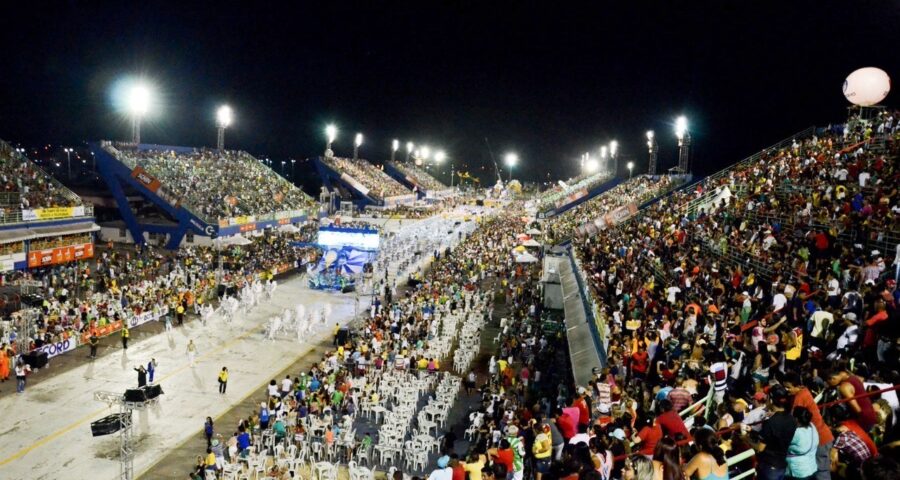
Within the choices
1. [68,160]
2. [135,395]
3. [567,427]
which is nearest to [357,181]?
[68,160]

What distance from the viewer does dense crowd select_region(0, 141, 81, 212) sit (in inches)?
1145

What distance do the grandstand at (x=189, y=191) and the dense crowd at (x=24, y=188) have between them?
637 centimetres

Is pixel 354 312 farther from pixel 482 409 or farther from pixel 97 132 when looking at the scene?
pixel 97 132

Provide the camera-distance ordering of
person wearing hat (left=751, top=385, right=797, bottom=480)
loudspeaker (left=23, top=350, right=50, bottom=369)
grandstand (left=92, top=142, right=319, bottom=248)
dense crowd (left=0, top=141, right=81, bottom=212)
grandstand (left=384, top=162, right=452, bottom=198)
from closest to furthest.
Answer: person wearing hat (left=751, top=385, right=797, bottom=480), loudspeaker (left=23, top=350, right=50, bottom=369), dense crowd (left=0, top=141, right=81, bottom=212), grandstand (left=92, top=142, right=319, bottom=248), grandstand (left=384, top=162, right=452, bottom=198)

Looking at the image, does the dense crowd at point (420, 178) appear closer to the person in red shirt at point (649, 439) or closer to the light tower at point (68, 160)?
the light tower at point (68, 160)

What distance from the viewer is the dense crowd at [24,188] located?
29.1 m

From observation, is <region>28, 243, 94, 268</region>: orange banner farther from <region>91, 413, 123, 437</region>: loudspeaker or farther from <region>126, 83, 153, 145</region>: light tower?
<region>91, 413, 123, 437</region>: loudspeaker

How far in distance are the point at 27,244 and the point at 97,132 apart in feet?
229

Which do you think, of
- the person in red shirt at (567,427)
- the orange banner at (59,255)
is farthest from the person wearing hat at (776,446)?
the orange banner at (59,255)

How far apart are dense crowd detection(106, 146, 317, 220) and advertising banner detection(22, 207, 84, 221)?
7.71 m

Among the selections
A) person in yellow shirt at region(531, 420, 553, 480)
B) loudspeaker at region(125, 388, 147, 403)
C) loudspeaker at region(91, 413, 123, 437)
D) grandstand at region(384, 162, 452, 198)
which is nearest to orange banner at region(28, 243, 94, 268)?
loudspeaker at region(125, 388, 147, 403)

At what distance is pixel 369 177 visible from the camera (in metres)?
90.3

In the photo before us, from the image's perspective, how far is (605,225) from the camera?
111ft

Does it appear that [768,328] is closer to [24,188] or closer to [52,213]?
[52,213]
